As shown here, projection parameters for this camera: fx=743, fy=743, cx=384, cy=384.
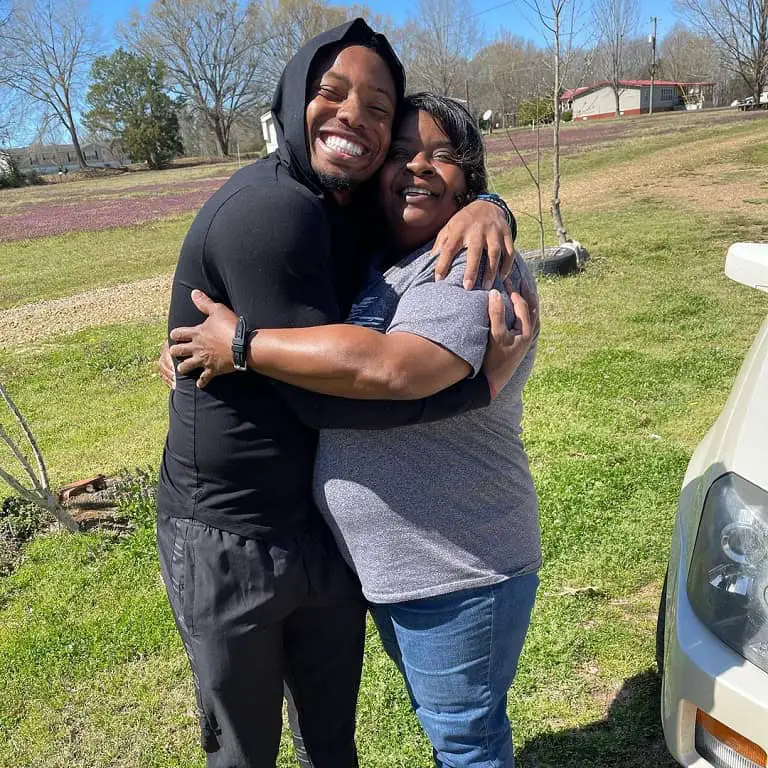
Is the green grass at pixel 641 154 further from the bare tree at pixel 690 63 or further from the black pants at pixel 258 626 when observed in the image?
the bare tree at pixel 690 63

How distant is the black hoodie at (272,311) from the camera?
1380mm

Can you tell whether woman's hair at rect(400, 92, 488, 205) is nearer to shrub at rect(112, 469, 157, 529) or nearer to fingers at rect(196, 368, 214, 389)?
fingers at rect(196, 368, 214, 389)

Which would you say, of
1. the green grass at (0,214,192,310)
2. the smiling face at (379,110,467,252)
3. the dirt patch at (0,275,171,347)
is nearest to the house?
the green grass at (0,214,192,310)

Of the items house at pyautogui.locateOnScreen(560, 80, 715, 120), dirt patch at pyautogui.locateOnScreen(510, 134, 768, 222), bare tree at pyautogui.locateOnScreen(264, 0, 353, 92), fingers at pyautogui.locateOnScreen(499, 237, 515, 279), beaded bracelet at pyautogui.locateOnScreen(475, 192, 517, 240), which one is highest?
bare tree at pyautogui.locateOnScreen(264, 0, 353, 92)

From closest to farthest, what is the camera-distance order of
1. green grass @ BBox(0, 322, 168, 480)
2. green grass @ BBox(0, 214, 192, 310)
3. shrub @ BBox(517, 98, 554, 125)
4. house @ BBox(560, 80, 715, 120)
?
1. green grass @ BBox(0, 322, 168, 480)
2. shrub @ BBox(517, 98, 554, 125)
3. green grass @ BBox(0, 214, 192, 310)
4. house @ BBox(560, 80, 715, 120)

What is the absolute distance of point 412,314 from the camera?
139cm

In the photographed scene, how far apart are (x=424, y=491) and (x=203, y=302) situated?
0.59m

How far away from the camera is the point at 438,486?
4.99ft

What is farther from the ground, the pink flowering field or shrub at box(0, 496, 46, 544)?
the pink flowering field

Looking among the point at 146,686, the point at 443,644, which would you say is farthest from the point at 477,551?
the point at 146,686

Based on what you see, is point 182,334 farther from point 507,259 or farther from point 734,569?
point 734,569

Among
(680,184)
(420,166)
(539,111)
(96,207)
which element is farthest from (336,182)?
(96,207)

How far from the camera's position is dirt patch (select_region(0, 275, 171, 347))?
9.45 meters

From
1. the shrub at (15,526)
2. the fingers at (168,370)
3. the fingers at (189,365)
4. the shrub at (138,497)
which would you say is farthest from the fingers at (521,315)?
the shrub at (15,526)
